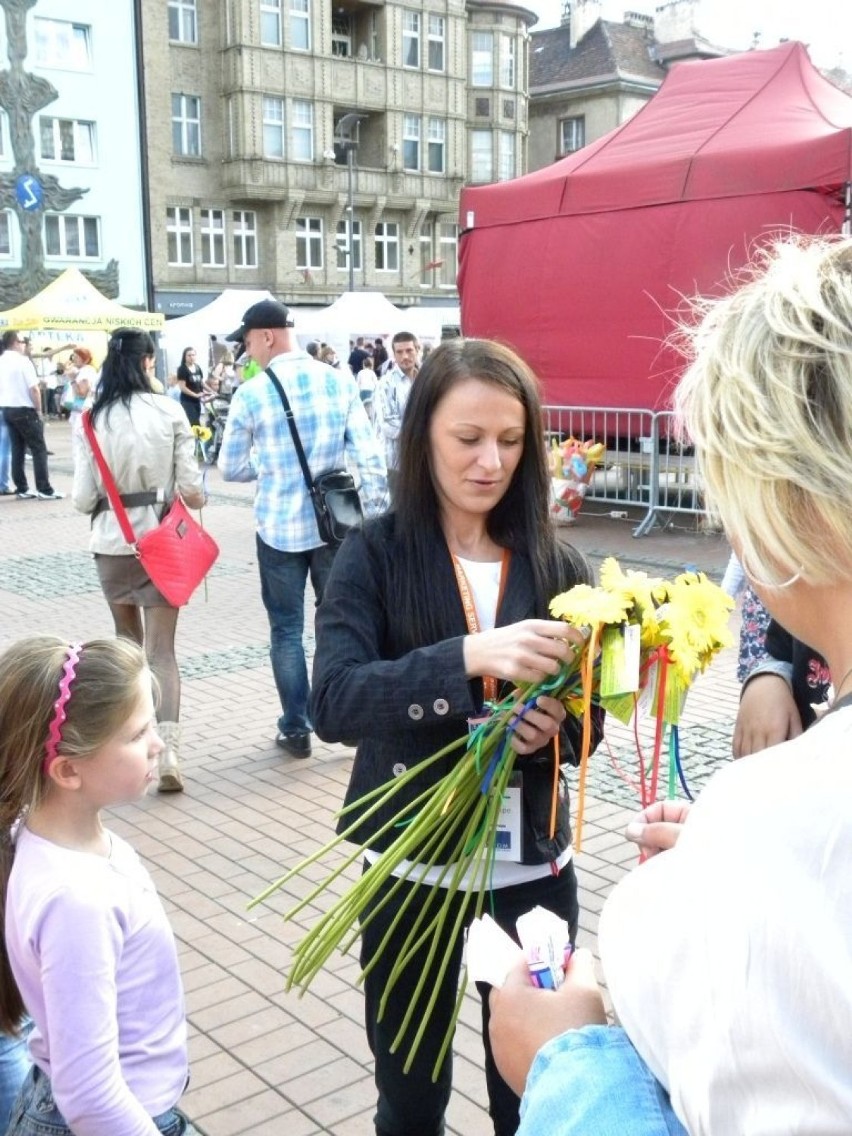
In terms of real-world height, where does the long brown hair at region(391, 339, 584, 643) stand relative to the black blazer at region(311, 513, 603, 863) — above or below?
above

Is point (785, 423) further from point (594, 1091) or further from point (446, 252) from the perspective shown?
point (446, 252)

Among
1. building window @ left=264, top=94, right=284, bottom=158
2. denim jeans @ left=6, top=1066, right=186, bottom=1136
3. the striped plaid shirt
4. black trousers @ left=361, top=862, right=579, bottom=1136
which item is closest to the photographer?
denim jeans @ left=6, top=1066, right=186, bottom=1136

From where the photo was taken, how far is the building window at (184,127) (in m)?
44.3

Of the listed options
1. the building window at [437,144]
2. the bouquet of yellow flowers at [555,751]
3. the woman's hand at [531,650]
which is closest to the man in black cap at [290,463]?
the bouquet of yellow flowers at [555,751]

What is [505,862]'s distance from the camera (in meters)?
2.15

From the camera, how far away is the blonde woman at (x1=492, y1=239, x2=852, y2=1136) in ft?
2.77

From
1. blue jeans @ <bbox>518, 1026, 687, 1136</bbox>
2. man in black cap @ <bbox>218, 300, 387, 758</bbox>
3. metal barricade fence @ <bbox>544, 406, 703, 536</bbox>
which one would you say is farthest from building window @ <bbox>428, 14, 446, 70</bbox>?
blue jeans @ <bbox>518, 1026, 687, 1136</bbox>

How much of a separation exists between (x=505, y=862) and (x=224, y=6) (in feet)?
156

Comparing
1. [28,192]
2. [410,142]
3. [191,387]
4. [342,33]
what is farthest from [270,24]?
[191,387]

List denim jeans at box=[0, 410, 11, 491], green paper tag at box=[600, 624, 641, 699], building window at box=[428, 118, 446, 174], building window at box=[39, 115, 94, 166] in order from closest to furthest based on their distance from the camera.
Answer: green paper tag at box=[600, 624, 641, 699]
denim jeans at box=[0, 410, 11, 491]
building window at box=[39, 115, 94, 166]
building window at box=[428, 118, 446, 174]

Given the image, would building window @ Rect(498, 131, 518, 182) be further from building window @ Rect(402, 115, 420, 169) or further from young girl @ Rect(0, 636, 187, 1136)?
young girl @ Rect(0, 636, 187, 1136)

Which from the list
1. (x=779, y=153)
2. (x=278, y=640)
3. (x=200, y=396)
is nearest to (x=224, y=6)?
(x=200, y=396)

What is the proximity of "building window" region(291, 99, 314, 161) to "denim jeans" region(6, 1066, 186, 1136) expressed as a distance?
46.5 m

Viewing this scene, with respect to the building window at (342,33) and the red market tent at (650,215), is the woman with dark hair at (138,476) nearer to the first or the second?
the red market tent at (650,215)
